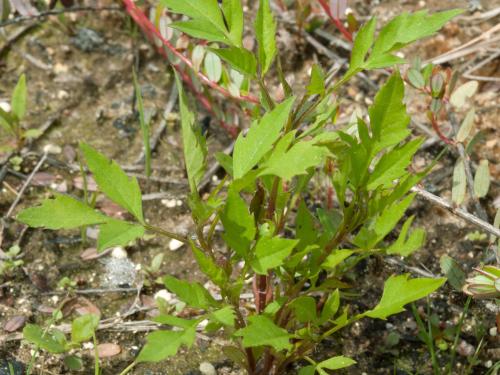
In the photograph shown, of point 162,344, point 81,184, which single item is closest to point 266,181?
point 162,344

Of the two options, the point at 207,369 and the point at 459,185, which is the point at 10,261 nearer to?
the point at 207,369

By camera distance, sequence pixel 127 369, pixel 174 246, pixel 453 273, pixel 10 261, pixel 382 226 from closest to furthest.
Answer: pixel 382 226 < pixel 127 369 < pixel 453 273 < pixel 10 261 < pixel 174 246

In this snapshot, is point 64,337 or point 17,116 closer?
point 64,337

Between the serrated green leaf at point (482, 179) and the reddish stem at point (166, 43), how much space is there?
663 mm

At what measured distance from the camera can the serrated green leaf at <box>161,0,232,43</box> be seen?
144 cm

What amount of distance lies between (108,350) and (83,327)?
0.32ft

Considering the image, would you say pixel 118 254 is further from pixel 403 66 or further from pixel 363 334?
pixel 403 66

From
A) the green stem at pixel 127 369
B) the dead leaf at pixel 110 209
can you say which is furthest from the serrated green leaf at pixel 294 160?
the dead leaf at pixel 110 209

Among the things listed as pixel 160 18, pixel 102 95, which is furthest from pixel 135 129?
pixel 160 18

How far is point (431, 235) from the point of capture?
223 centimetres

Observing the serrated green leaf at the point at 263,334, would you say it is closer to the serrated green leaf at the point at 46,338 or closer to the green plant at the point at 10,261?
the serrated green leaf at the point at 46,338

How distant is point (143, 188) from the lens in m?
2.35

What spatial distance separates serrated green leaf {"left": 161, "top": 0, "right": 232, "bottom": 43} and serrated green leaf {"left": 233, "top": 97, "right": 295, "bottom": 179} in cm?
22

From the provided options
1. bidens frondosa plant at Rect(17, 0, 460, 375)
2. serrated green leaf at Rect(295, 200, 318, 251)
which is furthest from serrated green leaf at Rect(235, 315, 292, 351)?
serrated green leaf at Rect(295, 200, 318, 251)
